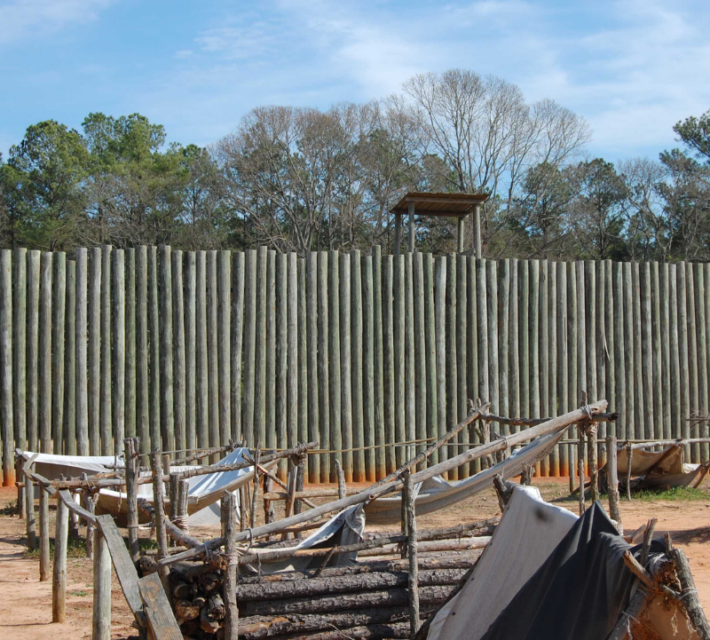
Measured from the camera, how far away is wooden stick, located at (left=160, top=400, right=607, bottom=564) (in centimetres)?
430

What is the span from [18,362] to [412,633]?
6540mm

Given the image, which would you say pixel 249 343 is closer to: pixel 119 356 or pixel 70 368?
pixel 119 356

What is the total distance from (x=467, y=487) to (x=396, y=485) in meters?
0.76

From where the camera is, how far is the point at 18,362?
936 cm

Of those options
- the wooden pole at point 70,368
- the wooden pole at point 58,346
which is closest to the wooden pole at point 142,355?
the wooden pole at point 70,368

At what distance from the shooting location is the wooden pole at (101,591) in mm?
4578

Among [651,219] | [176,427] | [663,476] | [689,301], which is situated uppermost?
[651,219]

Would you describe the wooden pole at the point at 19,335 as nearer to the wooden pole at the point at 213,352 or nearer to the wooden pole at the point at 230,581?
the wooden pole at the point at 213,352

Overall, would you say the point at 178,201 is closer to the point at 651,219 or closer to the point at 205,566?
the point at 651,219

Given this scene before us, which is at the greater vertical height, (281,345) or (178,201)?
(178,201)

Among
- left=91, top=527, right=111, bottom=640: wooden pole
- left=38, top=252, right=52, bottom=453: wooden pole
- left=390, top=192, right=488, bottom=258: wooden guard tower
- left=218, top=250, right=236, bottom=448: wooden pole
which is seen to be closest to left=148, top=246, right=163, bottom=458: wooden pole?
left=218, top=250, right=236, bottom=448: wooden pole

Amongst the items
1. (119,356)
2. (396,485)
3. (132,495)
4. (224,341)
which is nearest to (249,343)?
(224,341)

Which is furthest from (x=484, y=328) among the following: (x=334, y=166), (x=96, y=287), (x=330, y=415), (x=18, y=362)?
(x=334, y=166)

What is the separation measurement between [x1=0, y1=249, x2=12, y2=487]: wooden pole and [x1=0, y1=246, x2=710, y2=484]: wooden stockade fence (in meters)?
0.02
